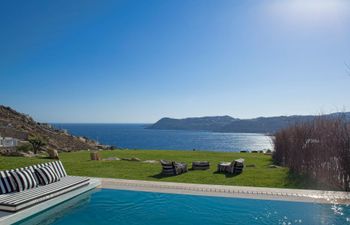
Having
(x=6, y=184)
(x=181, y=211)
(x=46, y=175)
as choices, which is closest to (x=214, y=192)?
(x=181, y=211)

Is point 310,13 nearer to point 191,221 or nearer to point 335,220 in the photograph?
point 335,220

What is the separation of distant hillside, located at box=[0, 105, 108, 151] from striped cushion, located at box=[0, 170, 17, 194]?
26.4 m

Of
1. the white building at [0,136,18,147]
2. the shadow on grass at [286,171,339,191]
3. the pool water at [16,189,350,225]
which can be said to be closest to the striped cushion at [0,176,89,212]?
the pool water at [16,189,350,225]

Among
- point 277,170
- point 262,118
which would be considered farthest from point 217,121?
point 277,170

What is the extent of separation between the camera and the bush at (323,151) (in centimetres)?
1087

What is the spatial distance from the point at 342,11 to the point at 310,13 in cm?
103

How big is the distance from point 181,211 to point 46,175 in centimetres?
426

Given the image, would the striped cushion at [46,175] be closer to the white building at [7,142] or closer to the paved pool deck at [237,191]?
the paved pool deck at [237,191]

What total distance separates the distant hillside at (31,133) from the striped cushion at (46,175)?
82.3 feet

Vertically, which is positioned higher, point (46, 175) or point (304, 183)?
point (46, 175)

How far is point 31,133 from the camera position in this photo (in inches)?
1372

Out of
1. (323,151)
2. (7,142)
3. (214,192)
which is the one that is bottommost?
(214,192)

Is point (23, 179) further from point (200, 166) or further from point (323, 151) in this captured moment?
point (323, 151)

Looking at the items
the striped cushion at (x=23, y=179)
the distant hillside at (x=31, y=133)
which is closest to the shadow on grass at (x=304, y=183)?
the striped cushion at (x=23, y=179)
